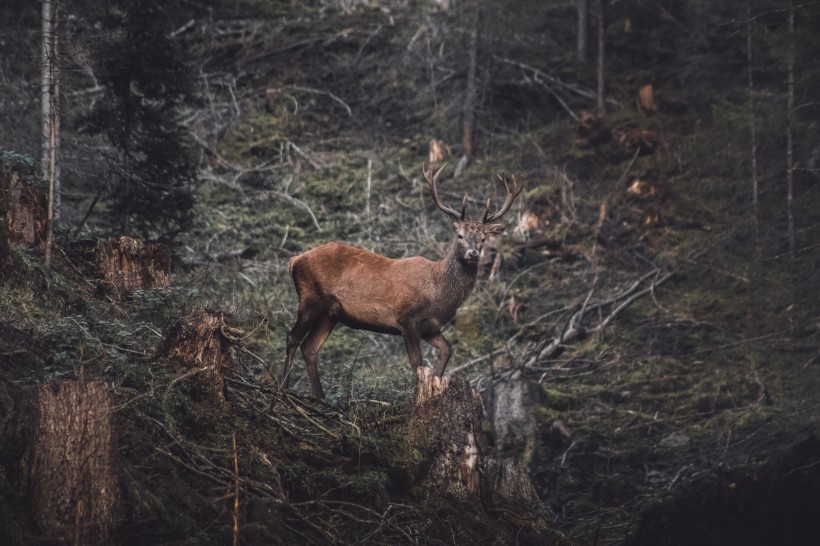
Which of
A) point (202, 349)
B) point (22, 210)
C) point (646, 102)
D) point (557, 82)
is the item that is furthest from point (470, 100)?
point (202, 349)

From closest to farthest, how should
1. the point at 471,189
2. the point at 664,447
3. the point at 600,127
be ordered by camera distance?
the point at 664,447, the point at 471,189, the point at 600,127

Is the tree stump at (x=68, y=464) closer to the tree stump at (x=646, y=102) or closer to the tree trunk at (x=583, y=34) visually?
the tree stump at (x=646, y=102)

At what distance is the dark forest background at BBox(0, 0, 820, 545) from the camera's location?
771 cm

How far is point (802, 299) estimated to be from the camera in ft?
48.3

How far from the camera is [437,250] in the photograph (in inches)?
→ 653

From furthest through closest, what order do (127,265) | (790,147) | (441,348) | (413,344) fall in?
(790,147) → (127,265) → (441,348) → (413,344)

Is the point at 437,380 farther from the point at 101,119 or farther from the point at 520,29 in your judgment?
the point at 520,29

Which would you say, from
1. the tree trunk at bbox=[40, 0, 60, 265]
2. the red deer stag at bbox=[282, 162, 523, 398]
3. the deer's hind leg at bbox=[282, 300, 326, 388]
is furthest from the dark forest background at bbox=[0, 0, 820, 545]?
the red deer stag at bbox=[282, 162, 523, 398]

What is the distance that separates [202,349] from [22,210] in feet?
12.7

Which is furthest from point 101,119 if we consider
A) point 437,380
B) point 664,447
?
point 664,447

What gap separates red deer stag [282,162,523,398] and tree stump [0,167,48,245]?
9.30 ft

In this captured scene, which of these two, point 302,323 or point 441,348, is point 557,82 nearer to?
point 441,348

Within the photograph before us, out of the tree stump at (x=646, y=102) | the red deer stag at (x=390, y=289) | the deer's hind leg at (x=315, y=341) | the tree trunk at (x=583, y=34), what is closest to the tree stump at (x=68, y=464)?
the red deer stag at (x=390, y=289)

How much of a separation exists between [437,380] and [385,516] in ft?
4.44
